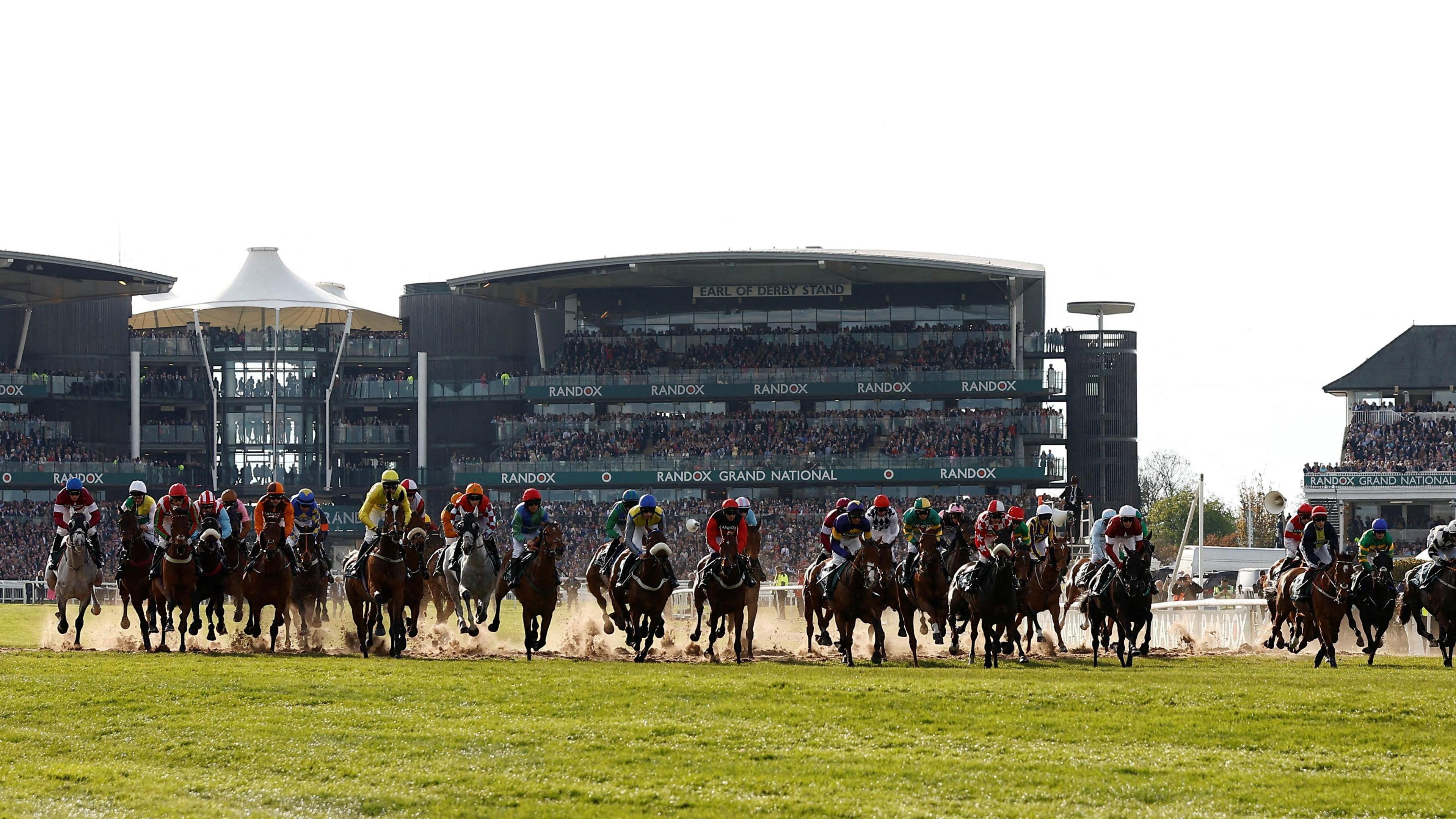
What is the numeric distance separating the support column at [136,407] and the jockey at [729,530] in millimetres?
49505

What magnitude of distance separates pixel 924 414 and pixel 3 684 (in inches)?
1882

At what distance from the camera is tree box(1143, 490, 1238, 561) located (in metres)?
89.9

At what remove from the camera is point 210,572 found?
2155 cm

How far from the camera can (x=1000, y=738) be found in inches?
557

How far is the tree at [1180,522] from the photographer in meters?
89.9

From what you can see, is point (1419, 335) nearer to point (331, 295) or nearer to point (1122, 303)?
point (1122, 303)

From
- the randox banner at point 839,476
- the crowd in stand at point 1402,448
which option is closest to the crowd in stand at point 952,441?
the randox banner at point 839,476

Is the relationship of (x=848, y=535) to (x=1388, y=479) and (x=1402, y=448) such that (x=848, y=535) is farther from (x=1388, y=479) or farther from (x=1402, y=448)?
(x=1402, y=448)

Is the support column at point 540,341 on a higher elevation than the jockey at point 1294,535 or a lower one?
higher

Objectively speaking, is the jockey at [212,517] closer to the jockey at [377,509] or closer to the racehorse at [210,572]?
the racehorse at [210,572]

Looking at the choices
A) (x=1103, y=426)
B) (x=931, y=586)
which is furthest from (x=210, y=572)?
(x=1103, y=426)

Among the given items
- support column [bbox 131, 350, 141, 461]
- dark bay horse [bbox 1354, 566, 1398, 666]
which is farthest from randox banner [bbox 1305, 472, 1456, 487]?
support column [bbox 131, 350, 141, 461]

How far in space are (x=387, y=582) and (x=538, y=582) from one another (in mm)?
1765

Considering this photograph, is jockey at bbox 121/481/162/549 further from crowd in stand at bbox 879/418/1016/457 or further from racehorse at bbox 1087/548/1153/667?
crowd in stand at bbox 879/418/1016/457
